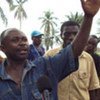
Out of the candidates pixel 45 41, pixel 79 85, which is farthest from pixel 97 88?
pixel 45 41

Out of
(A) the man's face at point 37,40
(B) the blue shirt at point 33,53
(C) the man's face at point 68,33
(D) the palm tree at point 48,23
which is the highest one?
(C) the man's face at point 68,33

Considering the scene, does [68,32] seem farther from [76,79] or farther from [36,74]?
[36,74]

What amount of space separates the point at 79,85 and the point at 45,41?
49.1 metres

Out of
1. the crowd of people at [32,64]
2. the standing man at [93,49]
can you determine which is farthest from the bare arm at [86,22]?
the standing man at [93,49]

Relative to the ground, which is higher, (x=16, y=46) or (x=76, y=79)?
(x=16, y=46)

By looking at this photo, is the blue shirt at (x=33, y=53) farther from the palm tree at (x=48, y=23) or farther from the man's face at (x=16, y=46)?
the palm tree at (x=48, y=23)

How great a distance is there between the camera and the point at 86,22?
405 cm

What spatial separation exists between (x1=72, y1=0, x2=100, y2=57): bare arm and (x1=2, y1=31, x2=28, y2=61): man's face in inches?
17.9

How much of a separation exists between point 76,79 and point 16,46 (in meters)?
1.35

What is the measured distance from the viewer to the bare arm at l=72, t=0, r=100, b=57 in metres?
3.92

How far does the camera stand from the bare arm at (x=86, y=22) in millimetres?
3920

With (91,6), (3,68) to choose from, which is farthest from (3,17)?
(91,6)

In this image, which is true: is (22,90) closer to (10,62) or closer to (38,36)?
(10,62)

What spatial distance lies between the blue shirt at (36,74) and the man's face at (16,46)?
12 cm
